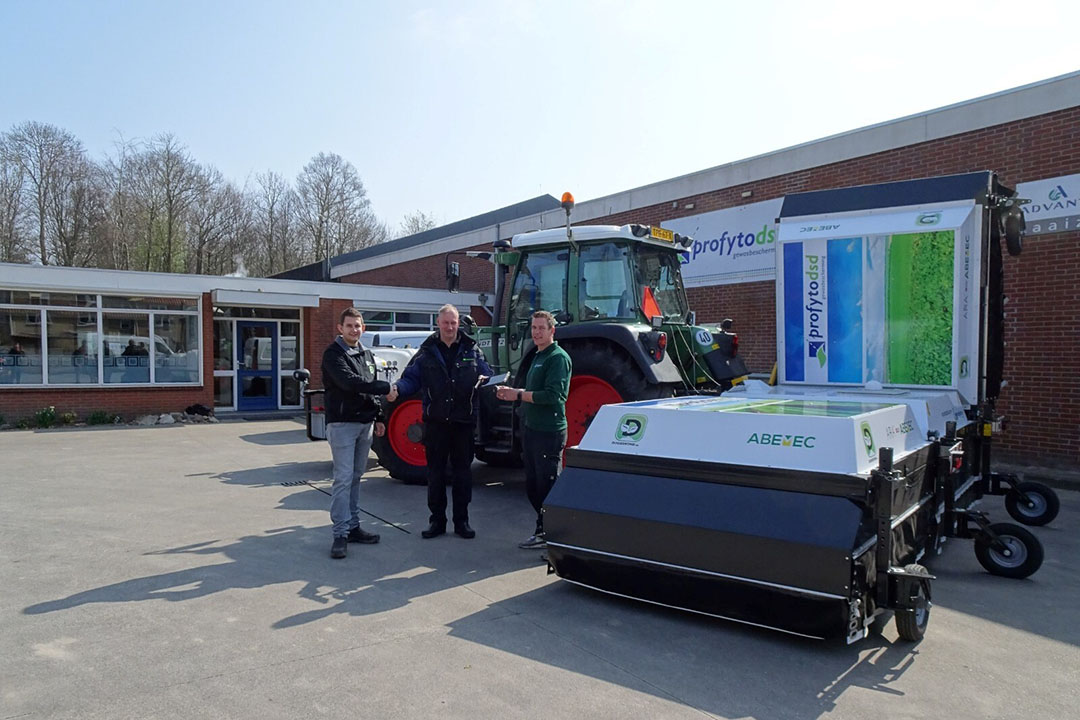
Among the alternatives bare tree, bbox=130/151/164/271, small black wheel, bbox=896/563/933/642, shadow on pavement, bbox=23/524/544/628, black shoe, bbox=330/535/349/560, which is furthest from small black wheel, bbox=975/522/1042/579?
bare tree, bbox=130/151/164/271

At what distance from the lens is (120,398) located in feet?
47.2

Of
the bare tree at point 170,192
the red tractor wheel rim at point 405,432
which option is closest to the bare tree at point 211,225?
the bare tree at point 170,192

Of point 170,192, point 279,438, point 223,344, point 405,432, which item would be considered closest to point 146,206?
point 170,192

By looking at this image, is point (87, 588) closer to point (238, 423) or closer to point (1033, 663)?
point (1033, 663)

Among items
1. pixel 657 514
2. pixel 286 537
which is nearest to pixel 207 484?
pixel 286 537

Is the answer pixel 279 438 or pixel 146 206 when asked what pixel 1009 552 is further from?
pixel 146 206

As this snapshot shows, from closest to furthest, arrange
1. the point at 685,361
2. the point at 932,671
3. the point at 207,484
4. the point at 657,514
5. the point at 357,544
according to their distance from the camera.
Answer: the point at 932,671 → the point at 657,514 → the point at 357,544 → the point at 685,361 → the point at 207,484

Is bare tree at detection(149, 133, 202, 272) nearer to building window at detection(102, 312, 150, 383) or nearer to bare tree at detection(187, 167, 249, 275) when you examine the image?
bare tree at detection(187, 167, 249, 275)

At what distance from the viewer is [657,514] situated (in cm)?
403

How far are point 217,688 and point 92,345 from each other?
1356 centimetres

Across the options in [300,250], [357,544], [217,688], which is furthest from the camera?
[300,250]

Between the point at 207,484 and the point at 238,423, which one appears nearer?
the point at 207,484

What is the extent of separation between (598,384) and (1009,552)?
11.0ft

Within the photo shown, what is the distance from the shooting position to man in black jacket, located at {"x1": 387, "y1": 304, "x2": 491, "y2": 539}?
5.75 meters
